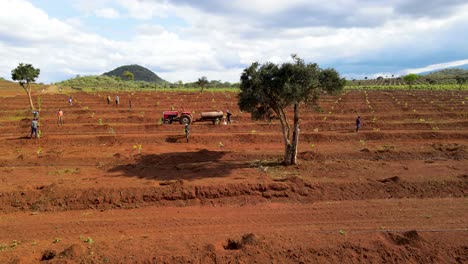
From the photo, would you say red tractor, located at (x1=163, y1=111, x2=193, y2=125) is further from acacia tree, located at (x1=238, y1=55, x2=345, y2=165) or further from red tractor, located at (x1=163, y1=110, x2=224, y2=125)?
acacia tree, located at (x1=238, y1=55, x2=345, y2=165)

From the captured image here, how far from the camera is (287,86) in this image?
51.4 feet

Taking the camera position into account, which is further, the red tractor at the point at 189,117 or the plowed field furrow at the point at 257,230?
the red tractor at the point at 189,117

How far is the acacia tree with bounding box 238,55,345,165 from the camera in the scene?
1631cm

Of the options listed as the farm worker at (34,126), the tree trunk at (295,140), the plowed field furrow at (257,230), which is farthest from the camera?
the farm worker at (34,126)

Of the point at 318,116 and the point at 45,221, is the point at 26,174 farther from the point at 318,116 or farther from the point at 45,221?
the point at 318,116

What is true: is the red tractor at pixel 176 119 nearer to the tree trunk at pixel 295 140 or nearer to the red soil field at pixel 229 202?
the red soil field at pixel 229 202

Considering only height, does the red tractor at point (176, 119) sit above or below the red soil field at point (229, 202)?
above

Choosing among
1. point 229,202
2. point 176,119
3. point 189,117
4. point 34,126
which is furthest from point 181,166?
point 34,126

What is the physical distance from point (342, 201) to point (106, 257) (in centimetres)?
924

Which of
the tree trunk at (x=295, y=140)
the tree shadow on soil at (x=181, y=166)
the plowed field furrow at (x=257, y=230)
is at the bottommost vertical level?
the plowed field furrow at (x=257, y=230)

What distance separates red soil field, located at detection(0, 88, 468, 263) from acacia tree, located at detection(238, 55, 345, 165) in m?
3.15

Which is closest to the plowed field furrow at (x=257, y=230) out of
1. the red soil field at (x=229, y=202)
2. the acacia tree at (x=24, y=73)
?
Result: the red soil field at (x=229, y=202)

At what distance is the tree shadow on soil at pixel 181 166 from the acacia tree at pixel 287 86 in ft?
11.2

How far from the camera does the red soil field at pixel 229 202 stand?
9.81 meters
